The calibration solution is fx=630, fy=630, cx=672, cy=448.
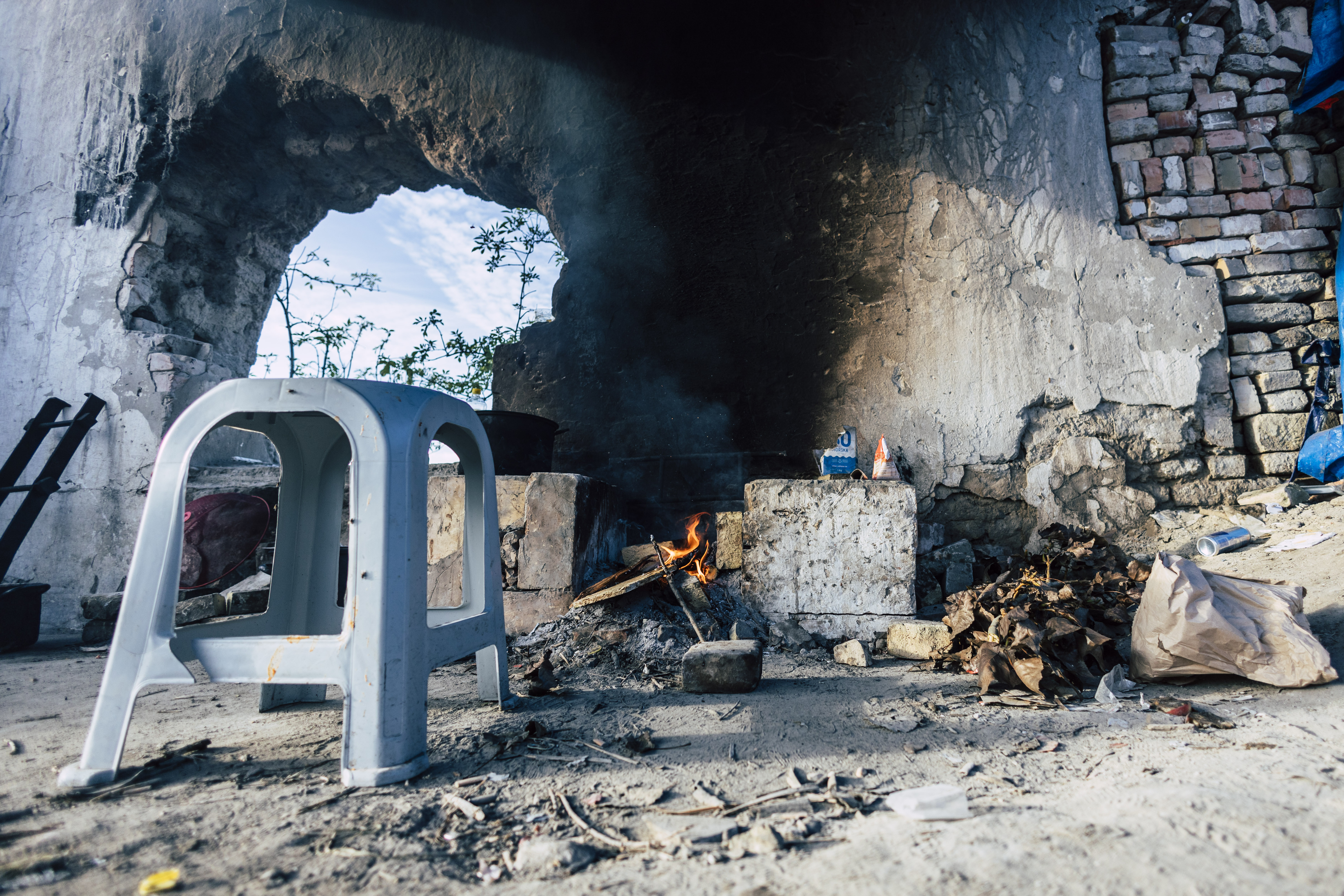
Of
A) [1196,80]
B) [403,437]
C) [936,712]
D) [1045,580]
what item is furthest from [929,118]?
[403,437]

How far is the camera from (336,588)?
2.27m

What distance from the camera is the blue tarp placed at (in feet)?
11.5

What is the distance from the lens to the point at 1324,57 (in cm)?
355

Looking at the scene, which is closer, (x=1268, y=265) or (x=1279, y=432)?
(x=1279, y=432)

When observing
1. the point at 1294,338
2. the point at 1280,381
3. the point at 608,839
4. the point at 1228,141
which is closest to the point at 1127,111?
the point at 1228,141

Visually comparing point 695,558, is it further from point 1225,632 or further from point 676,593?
point 1225,632

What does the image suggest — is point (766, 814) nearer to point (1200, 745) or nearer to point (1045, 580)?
point (1200, 745)

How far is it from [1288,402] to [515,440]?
166 inches

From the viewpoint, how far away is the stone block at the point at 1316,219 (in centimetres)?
351

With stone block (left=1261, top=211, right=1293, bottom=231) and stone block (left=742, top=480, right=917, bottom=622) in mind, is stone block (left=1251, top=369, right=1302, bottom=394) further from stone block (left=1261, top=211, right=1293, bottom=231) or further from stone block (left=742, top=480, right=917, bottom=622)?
stone block (left=742, top=480, right=917, bottom=622)

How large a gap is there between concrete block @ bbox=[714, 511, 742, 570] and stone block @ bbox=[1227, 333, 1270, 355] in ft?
9.44

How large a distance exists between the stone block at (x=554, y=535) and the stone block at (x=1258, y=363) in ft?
11.9

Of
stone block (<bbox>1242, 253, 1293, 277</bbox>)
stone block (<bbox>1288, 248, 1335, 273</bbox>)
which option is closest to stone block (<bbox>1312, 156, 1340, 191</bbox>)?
stone block (<bbox>1288, 248, 1335, 273</bbox>)

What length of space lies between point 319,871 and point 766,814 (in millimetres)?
861
